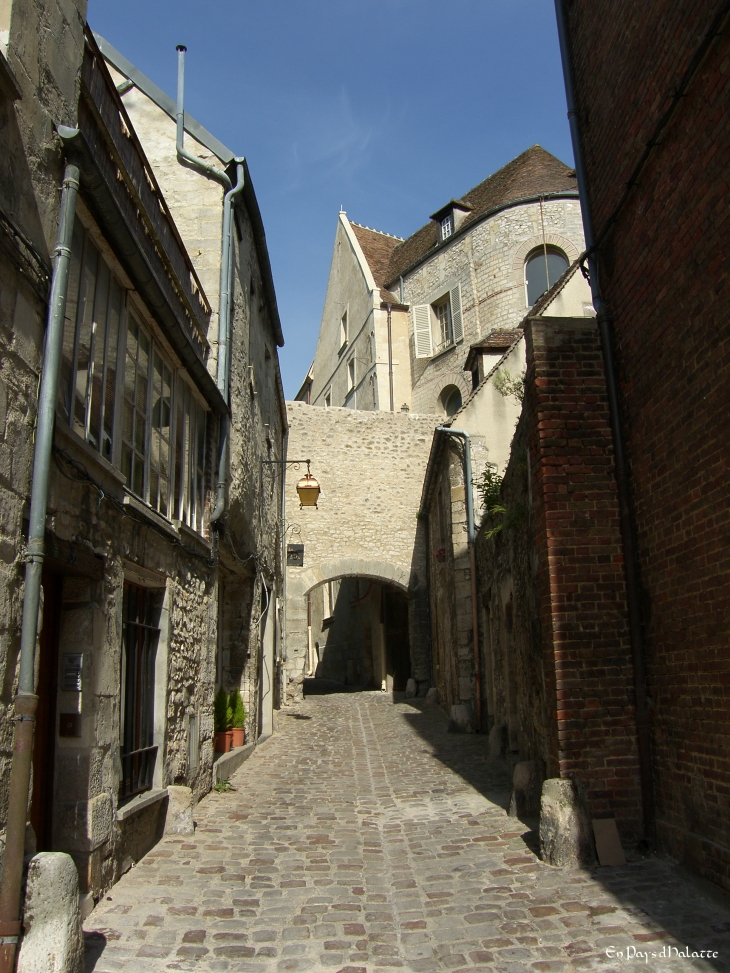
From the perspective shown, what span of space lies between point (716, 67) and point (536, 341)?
1.98 meters

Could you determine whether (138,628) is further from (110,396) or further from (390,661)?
(390,661)

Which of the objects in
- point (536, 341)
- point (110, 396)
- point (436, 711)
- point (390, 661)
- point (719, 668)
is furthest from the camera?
point (390, 661)

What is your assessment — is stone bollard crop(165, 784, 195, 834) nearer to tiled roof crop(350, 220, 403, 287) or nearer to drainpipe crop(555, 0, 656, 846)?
drainpipe crop(555, 0, 656, 846)

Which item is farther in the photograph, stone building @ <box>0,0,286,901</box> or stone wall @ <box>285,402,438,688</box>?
stone wall @ <box>285,402,438,688</box>

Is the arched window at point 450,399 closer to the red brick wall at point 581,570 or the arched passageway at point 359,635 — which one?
the arched passageway at point 359,635

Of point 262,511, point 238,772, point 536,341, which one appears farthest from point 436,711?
point 536,341

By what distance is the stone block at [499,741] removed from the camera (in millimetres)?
8573

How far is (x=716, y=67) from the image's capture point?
4.14m

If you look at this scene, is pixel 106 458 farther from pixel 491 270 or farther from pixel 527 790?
→ pixel 491 270

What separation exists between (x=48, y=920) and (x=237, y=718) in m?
6.03

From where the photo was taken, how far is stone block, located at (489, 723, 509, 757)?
8.57 metres

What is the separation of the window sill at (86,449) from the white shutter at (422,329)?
63.0ft

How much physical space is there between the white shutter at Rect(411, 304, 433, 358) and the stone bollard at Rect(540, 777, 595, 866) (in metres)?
19.6

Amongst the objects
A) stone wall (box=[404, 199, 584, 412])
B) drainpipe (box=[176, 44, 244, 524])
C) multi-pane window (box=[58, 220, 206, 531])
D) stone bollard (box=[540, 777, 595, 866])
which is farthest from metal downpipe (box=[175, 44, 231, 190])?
stone wall (box=[404, 199, 584, 412])
